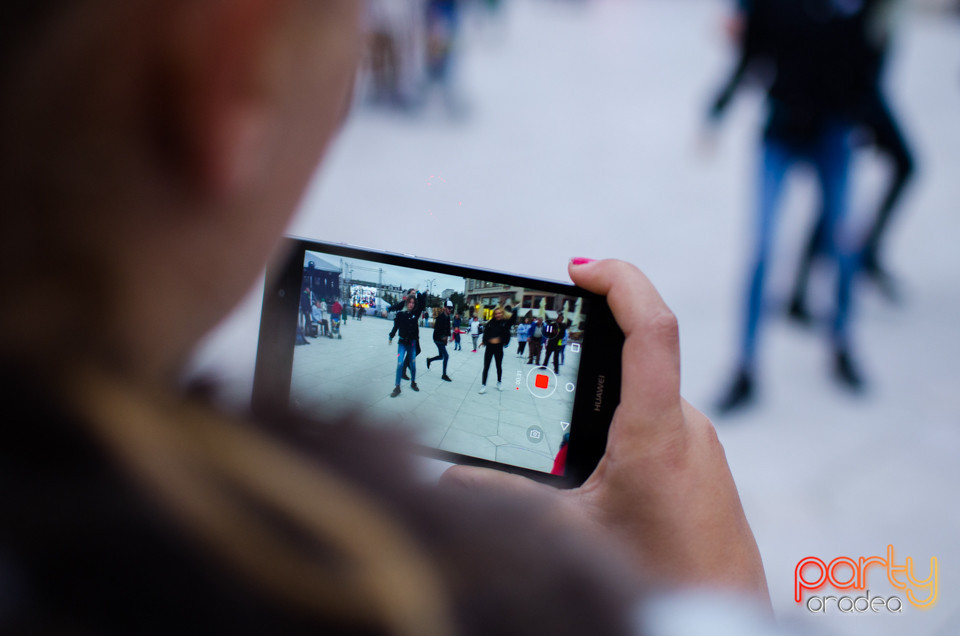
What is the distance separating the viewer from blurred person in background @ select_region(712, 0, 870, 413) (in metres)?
1.39

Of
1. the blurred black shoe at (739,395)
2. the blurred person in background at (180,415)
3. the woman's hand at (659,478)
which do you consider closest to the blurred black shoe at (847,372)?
the blurred black shoe at (739,395)

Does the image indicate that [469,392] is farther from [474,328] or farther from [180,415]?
[180,415]

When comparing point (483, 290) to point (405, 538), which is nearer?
point (405, 538)

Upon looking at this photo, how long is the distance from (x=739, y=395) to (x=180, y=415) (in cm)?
156

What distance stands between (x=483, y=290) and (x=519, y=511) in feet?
1.59

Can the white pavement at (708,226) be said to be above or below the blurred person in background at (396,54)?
below

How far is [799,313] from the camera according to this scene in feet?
6.04

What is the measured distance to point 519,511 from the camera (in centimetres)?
27

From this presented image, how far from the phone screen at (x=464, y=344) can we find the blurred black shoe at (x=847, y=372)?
1.27m

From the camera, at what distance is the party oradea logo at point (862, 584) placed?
112 cm

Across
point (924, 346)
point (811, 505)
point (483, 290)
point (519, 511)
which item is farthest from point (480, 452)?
point (924, 346)

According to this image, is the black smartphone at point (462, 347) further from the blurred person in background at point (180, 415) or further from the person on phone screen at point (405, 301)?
the blurred person in background at point (180, 415)

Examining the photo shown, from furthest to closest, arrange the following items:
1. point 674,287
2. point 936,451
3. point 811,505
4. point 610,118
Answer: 1. point 610,118
2. point 674,287
3. point 936,451
4. point 811,505

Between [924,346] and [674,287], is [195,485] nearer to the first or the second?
[674,287]
